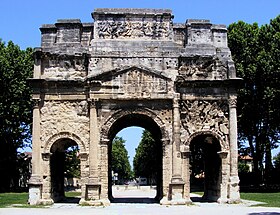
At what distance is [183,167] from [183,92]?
371cm

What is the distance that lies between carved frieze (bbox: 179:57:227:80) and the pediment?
1159mm

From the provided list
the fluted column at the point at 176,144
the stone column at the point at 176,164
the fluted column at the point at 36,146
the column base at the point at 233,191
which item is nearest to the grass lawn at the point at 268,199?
the column base at the point at 233,191

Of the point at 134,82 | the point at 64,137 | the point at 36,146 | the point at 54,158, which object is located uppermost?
the point at 134,82

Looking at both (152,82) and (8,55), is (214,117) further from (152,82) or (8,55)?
(8,55)

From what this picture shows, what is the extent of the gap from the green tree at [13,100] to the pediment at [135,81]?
45.3 ft

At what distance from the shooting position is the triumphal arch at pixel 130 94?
22812 mm

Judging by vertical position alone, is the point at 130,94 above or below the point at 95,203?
above

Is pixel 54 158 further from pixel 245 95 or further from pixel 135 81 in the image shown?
pixel 245 95

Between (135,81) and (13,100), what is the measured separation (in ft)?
50.0

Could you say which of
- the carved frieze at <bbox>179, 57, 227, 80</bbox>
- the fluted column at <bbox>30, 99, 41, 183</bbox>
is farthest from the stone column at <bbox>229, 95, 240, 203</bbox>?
the fluted column at <bbox>30, 99, 41, 183</bbox>

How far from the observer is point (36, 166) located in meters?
22.8

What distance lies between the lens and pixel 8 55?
35.5m

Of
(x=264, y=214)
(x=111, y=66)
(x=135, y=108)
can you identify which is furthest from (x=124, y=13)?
(x=264, y=214)

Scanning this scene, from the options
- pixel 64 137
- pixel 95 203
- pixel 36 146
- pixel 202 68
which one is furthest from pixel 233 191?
pixel 36 146
